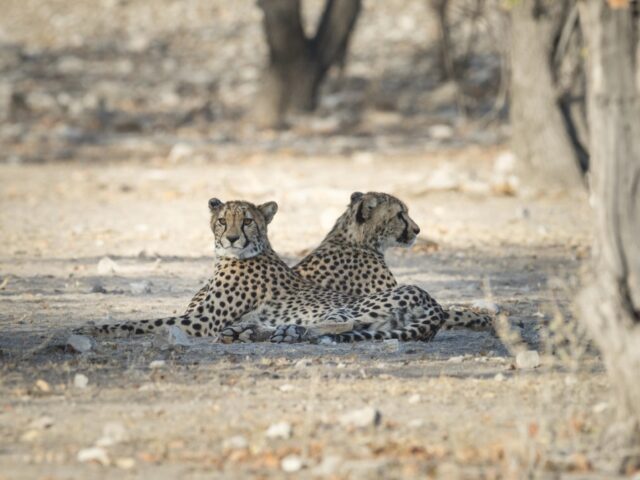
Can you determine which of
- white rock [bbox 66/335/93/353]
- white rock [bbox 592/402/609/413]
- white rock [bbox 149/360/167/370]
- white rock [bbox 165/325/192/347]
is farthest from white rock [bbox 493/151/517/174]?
white rock [bbox 592/402/609/413]

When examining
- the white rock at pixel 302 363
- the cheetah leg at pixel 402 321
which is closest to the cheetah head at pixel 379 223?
the cheetah leg at pixel 402 321

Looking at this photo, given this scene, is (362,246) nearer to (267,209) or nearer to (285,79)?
(267,209)

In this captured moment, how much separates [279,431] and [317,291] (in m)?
2.74

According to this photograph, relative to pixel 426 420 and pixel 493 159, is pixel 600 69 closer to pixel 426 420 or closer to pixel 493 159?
pixel 426 420

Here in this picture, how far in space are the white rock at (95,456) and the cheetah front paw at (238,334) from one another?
7.75 ft

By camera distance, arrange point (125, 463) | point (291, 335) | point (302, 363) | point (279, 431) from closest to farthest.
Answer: point (125, 463)
point (279, 431)
point (302, 363)
point (291, 335)

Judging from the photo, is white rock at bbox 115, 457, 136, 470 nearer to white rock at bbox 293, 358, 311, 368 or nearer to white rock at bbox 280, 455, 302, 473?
white rock at bbox 280, 455, 302, 473

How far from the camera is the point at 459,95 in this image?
2066 cm

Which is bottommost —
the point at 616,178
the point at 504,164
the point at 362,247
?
the point at 362,247

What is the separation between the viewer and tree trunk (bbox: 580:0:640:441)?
4527 millimetres

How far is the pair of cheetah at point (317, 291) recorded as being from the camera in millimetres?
7090

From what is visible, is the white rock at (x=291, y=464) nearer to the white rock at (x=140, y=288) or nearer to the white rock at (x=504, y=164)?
the white rock at (x=140, y=288)

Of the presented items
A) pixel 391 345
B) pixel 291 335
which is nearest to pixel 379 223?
pixel 291 335

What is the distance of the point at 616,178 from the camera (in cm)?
454
